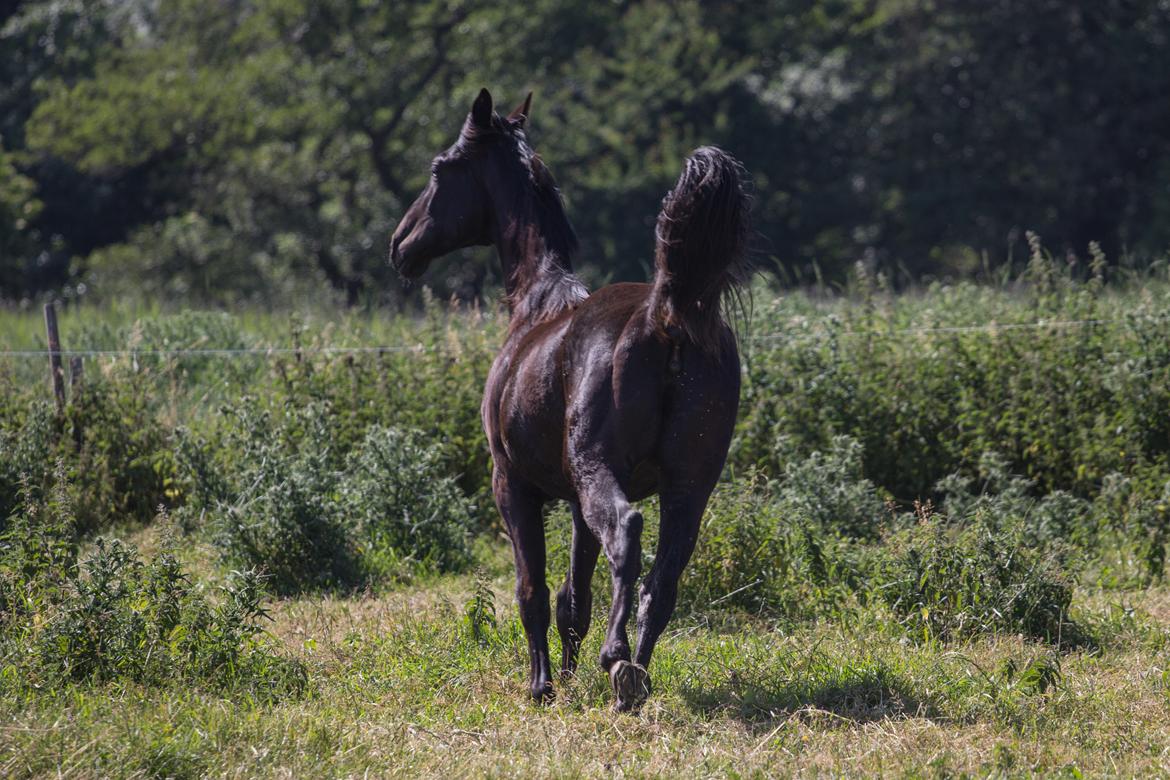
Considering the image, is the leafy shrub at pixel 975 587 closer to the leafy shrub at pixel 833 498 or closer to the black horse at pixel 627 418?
the leafy shrub at pixel 833 498

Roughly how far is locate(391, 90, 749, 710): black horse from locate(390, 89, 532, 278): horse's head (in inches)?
37.1

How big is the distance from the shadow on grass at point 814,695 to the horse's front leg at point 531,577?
60 centimetres

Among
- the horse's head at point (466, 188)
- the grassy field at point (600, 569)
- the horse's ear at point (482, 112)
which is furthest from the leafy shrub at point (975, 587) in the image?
the horse's ear at point (482, 112)

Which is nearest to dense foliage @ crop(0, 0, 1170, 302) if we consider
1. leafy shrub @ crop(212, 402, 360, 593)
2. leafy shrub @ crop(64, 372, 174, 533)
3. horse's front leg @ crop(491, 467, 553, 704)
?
leafy shrub @ crop(64, 372, 174, 533)

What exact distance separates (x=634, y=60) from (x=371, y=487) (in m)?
20.9

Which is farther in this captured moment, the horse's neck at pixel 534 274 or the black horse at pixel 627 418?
the horse's neck at pixel 534 274

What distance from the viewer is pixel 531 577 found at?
17.0ft

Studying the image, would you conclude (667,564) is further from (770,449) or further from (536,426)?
(770,449)

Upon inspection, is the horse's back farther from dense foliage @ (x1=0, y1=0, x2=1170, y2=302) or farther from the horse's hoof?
dense foliage @ (x1=0, y1=0, x2=1170, y2=302)

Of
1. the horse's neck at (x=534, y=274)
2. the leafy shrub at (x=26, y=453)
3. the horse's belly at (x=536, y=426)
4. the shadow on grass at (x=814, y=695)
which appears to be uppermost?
the horse's neck at (x=534, y=274)

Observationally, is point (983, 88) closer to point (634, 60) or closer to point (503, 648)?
point (634, 60)

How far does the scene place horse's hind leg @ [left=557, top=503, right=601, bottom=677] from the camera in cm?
525

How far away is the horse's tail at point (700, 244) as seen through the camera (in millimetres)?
4539

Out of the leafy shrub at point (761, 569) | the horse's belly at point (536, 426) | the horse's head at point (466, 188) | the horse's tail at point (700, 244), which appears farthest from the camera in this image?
the leafy shrub at point (761, 569)
